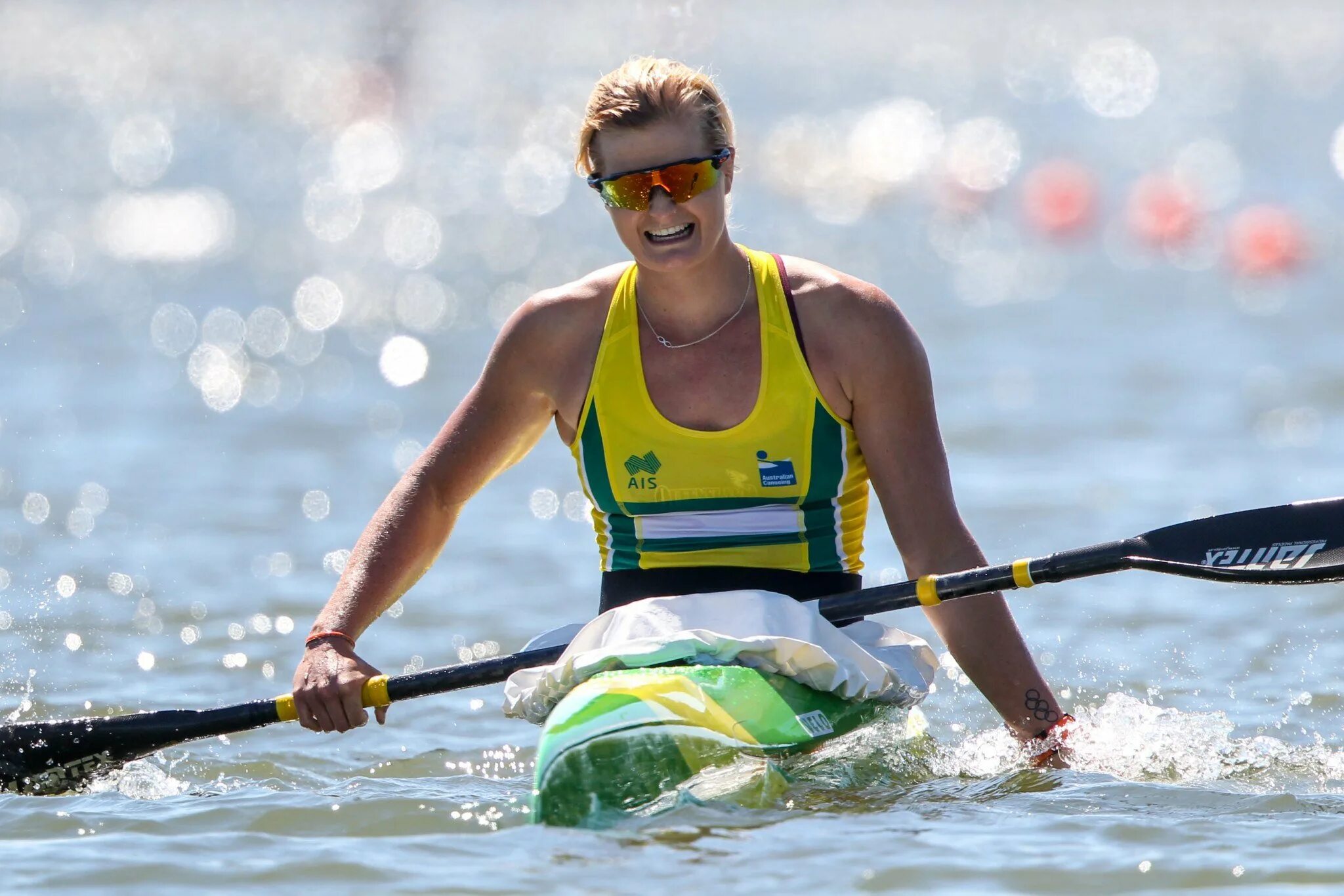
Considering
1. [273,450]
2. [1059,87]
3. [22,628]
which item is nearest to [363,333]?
[273,450]

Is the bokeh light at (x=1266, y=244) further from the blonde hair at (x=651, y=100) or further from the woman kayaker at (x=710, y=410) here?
the blonde hair at (x=651, y=100)

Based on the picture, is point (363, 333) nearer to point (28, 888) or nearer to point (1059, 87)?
point (28, 888)

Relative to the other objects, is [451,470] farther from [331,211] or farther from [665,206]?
[331,211]

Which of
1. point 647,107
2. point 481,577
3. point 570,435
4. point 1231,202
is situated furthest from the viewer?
point 1231,202

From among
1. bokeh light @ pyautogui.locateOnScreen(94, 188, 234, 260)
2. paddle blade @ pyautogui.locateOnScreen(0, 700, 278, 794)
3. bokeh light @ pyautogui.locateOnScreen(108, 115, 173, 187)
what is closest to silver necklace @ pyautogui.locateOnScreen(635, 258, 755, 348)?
paddle blade @ pyautogui.locateOnScreen(0, 700, 278, 794)

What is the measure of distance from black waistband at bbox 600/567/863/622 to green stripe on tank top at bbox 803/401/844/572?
0.04 meters

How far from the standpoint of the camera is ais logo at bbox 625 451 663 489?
13.1 feet

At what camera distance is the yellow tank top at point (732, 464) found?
394 cm

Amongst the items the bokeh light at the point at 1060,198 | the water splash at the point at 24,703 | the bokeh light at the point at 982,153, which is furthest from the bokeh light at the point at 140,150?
the water splash at the point at 24,703

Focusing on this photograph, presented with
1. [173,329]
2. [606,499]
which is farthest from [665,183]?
[173,329]

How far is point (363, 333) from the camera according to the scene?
45.5ft

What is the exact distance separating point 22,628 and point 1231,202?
15.4 meters

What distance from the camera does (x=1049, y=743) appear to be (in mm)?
4004

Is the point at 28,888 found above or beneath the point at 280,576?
beneath
